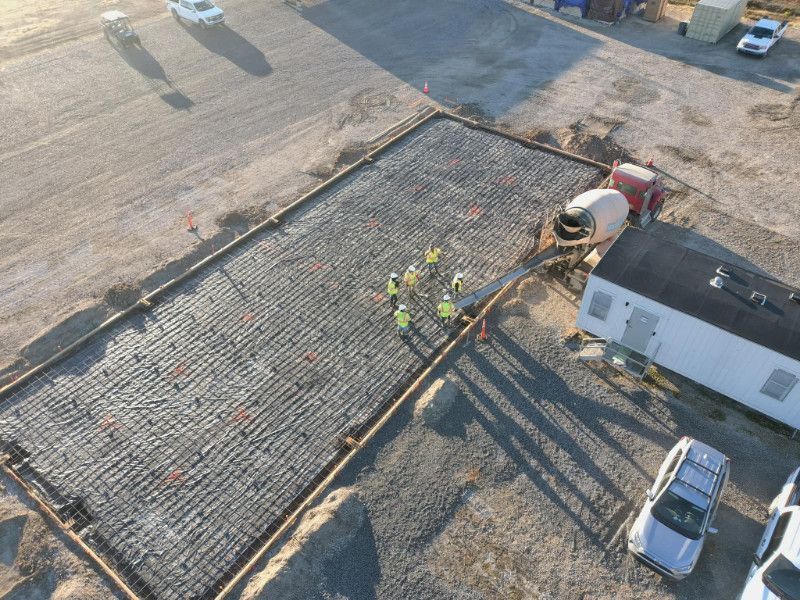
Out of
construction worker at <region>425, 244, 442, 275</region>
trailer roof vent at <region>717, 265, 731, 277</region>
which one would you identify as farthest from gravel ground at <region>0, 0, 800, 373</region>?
trailer roof vent at <region>717, 265, 731, 277</region>

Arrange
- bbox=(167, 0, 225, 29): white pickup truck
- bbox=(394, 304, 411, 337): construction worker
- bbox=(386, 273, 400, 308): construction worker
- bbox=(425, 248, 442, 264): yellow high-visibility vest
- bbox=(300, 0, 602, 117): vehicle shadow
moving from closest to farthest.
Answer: bbox=(394, 304, 411, 337): construction worker < bbox=(386, 273, 400, 308): construction worker < bbox=(425, 248, 442, 264): yellow high-visibility vest < bbox=(300, 0, 602, 117): vehicle shadow < bbox=(167, 0, 225, 29): white pickup truck

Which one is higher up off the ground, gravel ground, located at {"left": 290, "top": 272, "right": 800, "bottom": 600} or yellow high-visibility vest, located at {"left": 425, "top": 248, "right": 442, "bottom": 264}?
yellow high-visibility vest, located at {"left": 425, "top": 248, "right": 442, "bottom": 264}

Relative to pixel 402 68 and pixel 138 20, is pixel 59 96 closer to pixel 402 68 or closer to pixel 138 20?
pixel 138 20

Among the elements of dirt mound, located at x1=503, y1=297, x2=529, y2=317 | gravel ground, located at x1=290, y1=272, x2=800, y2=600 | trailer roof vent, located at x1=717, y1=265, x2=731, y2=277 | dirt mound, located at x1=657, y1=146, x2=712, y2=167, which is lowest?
gravel ground, located at x1=290, y1=272, x2=800, y2=600

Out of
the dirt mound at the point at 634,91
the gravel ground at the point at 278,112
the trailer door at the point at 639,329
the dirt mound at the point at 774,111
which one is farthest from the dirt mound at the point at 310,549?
the dirt mound at the point at 774,111

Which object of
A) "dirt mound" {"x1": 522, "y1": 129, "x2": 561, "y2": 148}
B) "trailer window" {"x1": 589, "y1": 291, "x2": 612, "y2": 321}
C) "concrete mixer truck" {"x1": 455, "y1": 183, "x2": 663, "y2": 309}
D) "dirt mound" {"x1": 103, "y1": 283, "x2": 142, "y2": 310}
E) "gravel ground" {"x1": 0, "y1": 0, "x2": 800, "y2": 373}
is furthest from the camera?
"dirt mound" {"x1": 522, "y1": 129, "x2": 561, "y2": 148}

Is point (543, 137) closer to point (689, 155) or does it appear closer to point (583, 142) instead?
point (583, 142)

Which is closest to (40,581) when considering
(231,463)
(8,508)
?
(8,508)

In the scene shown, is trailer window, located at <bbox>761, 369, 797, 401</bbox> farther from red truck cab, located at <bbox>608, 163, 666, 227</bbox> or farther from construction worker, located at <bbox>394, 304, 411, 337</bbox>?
construction worker, located at <bbox>394, 304, 411, 337</bbox>
